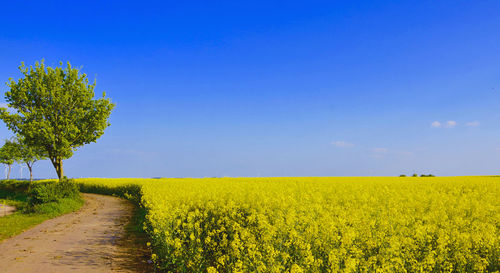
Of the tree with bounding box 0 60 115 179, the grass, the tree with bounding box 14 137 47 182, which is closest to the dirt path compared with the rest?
the grass

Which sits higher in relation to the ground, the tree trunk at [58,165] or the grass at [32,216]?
the tree trunk at [58,165]

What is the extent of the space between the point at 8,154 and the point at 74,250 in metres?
60.1

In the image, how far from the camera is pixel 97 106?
35.2 metres

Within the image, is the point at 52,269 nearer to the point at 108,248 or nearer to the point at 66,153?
the point at 108,248

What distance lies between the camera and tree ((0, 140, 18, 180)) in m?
53.1

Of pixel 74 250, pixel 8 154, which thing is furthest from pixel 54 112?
pixel 8 154

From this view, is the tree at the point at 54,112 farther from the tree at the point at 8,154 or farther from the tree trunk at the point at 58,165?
the tree at the point at 8,154

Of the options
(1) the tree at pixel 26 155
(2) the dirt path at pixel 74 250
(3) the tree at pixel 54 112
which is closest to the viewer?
(2) the dirt path at pixel 74 250

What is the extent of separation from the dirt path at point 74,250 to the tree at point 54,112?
63.9ft

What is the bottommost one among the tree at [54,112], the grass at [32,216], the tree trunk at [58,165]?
the grass at [32,216]

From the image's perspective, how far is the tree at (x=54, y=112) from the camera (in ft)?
103

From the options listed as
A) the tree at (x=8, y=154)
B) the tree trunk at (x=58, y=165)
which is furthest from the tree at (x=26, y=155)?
the tree trunk at (x=58, y=165)

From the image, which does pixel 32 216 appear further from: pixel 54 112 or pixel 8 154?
pixel 8 154

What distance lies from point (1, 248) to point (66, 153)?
2404 centimetres
